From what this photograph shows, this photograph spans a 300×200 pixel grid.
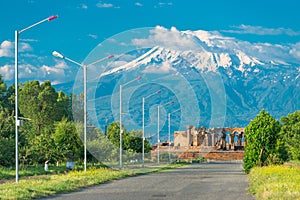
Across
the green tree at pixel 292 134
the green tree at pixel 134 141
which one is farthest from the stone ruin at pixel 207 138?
the green tree at pixel 134 141

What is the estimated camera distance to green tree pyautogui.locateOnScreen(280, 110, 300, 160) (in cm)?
6656

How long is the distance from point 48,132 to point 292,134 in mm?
30678

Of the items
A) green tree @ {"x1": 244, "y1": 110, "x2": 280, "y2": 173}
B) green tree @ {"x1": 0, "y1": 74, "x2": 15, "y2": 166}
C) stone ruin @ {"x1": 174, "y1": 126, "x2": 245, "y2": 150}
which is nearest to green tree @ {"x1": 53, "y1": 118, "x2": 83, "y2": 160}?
green tree @ {"x1": 0, "y1": 74, "x2": 15, "y2": 166}

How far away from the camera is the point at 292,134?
72312mm

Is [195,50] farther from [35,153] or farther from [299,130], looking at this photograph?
[299,130]

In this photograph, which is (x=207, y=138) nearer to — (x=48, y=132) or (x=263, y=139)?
(x=48, y=132)

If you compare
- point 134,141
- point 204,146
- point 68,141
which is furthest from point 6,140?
point 204,146

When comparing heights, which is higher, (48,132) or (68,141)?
(48,132)

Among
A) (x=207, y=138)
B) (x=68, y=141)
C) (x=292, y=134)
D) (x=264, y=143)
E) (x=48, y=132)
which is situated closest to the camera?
(x=264, y=143)

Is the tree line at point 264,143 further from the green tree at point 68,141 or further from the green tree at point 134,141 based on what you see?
the green tree at point 134,141

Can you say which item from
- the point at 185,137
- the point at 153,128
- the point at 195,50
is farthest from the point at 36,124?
the point at 185,137

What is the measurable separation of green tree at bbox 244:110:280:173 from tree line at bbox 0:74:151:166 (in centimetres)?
1381

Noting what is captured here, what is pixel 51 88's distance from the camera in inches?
2778

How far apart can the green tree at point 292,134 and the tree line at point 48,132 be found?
16271 millimetres
